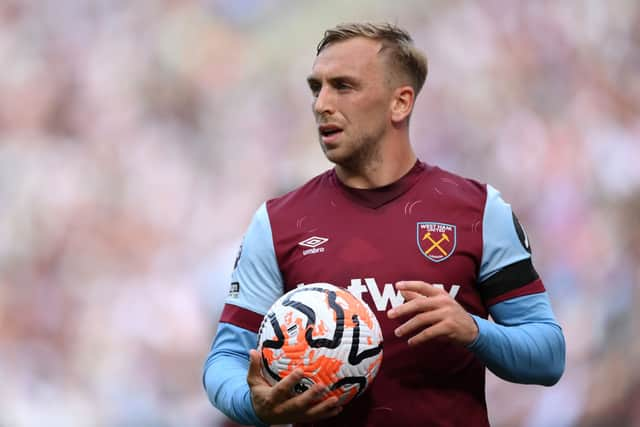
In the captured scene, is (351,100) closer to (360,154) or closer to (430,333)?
(360,154)

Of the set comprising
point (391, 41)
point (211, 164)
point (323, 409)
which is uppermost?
point (211, 164)

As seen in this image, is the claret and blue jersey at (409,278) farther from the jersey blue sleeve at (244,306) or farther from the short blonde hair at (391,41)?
the short blonde hair at (391,41)

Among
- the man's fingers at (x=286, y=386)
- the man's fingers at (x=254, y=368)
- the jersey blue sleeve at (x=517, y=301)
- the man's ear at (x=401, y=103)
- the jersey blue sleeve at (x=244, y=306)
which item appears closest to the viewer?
the man's fingers at (x=286, y=386)

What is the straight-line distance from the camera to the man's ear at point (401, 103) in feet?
11.4

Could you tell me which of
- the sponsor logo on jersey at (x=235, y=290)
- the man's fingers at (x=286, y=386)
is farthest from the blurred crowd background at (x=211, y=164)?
the man's fingers at (x=286, y=386)

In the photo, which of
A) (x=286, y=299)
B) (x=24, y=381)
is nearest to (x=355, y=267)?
(x=286, y=299)

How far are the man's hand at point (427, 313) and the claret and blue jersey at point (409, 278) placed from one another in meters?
0.20

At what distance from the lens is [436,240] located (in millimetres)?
3256

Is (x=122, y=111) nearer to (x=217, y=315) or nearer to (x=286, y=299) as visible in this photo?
(x=217, y=315)

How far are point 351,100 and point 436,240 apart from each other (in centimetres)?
56

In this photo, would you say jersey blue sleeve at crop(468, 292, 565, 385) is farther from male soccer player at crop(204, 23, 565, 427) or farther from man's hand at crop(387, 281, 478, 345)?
man's hand at crop(387, 281, 478, 345)

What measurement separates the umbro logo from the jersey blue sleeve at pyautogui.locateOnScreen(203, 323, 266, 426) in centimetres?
34

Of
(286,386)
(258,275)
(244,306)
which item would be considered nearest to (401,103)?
(258,275)

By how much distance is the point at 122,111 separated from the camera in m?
6.68
